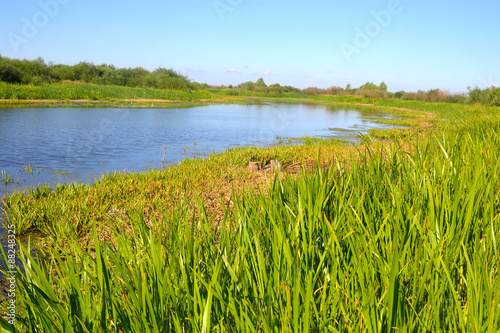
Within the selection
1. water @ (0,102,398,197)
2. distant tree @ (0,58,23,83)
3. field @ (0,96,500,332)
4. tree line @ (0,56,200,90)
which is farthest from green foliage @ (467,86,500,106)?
distant tree @ (0,58,23,83)

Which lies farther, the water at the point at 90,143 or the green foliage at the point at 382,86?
the green foliage at the point at 382,86

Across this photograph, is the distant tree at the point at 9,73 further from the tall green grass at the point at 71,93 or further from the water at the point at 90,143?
the water at the point at 90,143

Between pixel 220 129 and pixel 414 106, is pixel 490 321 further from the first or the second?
pixel 414 106

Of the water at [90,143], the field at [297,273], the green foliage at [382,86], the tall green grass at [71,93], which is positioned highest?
the green foliage at [382,86]

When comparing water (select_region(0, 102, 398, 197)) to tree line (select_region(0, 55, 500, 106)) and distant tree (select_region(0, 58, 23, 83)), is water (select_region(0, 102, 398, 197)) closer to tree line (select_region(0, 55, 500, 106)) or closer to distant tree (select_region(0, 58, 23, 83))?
distant tree (select_region(0, 58, 23, 83))

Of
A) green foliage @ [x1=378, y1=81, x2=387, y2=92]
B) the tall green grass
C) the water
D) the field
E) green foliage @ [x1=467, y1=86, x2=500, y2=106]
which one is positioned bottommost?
the water

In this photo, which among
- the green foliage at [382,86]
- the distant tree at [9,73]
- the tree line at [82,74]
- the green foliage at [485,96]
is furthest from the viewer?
the green foliage at [382,86]

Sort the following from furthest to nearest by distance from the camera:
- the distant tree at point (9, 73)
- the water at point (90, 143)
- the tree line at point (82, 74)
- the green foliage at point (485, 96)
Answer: the green foliage at point (485, 96) < the tree line at point (82, 74) < the distant tree at point (9, 73) < the water at point (90, 143)

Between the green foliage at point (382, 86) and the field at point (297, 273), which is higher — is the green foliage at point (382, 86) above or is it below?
above

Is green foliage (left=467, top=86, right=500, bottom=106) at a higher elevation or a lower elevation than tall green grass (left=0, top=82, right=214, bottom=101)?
higher

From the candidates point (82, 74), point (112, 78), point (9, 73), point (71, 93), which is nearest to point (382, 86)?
point (112, 78)

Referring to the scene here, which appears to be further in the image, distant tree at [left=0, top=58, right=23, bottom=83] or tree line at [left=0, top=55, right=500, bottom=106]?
tree line at [left=0, top=55, right=500, bottom=106]

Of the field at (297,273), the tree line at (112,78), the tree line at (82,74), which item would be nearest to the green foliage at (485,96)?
the tree line at (112,78)

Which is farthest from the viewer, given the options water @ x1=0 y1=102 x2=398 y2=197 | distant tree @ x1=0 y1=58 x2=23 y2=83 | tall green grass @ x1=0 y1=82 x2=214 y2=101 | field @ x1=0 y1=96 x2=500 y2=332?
distant tree @ x1=0 y1=58 x2=23 y2=83
